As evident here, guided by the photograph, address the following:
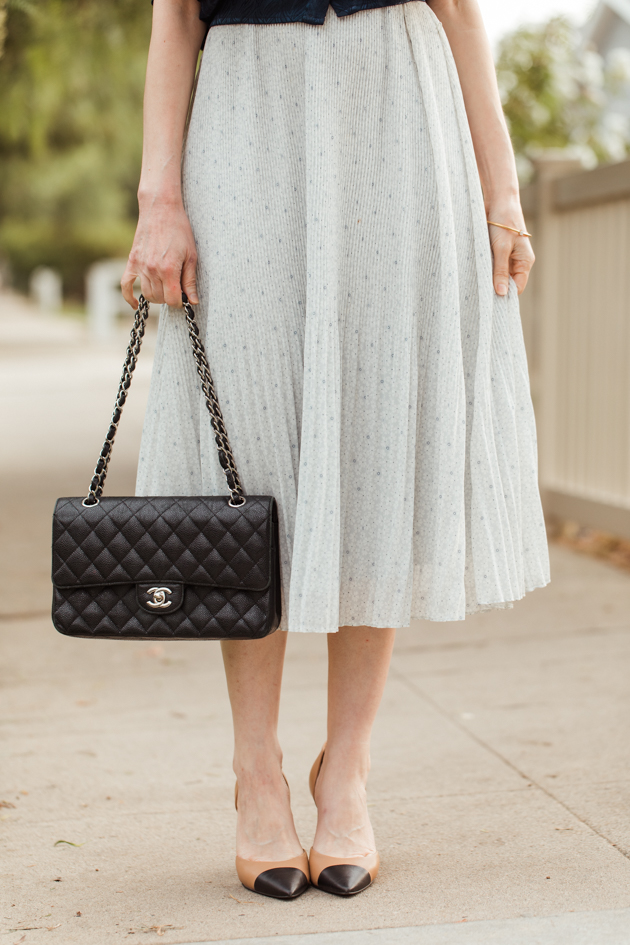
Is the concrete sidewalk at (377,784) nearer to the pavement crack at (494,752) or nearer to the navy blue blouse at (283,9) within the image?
the pavement crack at (494,752)

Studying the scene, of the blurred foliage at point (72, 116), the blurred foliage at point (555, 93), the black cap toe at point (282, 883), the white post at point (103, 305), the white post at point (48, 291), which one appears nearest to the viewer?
the black cap toe at point (282, 883)

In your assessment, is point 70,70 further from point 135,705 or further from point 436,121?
point 436,121

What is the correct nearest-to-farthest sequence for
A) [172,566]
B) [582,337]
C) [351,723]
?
1. [172,566]
2. [351,723]
3. [582,337]

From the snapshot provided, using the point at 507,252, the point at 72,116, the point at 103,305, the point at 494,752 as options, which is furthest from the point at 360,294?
the point at 103,305

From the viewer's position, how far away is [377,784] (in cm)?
241

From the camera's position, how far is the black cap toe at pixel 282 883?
187cm

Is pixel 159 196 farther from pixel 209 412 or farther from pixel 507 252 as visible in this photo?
pixel 507 252

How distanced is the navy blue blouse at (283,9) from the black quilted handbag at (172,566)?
668mm

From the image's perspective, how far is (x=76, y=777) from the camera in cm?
247

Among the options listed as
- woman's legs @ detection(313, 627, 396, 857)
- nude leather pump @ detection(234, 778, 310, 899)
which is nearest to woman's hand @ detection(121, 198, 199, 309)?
woman's legs @ detection(313, 627, 396, 857)

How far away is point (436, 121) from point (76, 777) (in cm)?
162

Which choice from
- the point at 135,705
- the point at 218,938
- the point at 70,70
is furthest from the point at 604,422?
the point at 70,70

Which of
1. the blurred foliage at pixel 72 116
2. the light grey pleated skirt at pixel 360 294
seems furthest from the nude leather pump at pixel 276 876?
the blurred foliage at pixel 72 116

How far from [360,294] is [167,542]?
0.53 m
